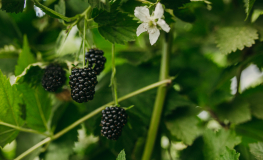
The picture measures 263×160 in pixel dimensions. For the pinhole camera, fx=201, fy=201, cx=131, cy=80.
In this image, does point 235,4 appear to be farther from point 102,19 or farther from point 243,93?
point 102,19

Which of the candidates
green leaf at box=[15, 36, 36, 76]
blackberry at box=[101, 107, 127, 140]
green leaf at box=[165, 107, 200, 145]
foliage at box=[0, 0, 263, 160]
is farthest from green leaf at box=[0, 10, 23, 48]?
green leaf at box=[165, 107, 200, 145]

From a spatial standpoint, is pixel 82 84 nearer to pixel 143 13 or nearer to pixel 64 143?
pixel 143 13

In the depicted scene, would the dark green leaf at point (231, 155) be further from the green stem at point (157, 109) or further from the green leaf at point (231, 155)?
the green stem at point (157, 109)

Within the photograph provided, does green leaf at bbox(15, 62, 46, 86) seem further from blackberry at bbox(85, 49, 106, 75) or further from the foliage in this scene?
blackberry at bbox(85, 49, 106, 75)

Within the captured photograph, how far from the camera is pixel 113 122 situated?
1.76 feet

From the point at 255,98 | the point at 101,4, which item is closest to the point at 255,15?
the point at 255,98

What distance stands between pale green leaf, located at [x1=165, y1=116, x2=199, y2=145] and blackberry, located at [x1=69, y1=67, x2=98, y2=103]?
38 centimetres

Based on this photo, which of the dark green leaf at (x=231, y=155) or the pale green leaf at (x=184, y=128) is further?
the pale green leaf at (x=184, y=128)

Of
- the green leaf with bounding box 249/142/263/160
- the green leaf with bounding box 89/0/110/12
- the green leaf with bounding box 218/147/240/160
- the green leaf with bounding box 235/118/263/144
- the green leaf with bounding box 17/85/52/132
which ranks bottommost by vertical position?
the green leaf with bounding box 235/118/263/144

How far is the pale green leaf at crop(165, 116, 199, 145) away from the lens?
73 centimetres

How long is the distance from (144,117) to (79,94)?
0.34 m

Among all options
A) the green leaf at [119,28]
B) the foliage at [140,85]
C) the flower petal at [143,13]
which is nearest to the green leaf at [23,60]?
the foliage at [140,85]

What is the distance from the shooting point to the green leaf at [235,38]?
24.9 inches

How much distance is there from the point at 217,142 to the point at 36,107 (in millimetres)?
661
